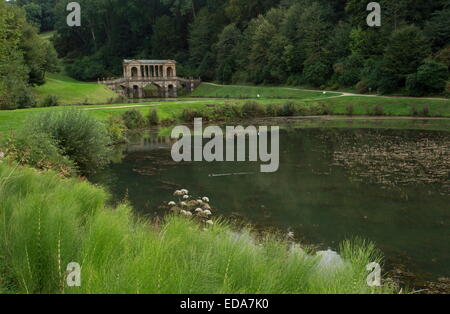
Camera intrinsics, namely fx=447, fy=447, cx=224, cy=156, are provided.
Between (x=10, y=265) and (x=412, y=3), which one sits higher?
(x=412, y=3)

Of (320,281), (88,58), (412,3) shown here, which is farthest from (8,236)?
(88,58)

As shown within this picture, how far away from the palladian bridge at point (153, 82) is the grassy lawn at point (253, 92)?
479cm

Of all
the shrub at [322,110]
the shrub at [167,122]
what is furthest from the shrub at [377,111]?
the shrub at [167,122]

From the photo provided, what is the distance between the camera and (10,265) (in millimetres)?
4824

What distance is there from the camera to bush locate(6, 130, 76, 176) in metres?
15.2

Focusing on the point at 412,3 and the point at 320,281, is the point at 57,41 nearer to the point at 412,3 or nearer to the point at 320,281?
the point at 412,3

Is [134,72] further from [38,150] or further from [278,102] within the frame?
[38,150]

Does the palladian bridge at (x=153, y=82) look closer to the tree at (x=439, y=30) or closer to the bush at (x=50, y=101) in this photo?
the bush at (x=50, y=101)

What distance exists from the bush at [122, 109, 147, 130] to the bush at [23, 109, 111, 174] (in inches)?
702

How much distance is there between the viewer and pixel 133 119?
38.2m

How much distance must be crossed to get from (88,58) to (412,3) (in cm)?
6519

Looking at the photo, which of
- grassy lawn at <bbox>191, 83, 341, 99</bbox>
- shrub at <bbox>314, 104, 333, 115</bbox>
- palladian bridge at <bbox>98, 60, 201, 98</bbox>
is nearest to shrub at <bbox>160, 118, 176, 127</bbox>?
shrub at <bbox>314, 104, 333, 115</bbox>

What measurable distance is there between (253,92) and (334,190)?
47.7 metres
